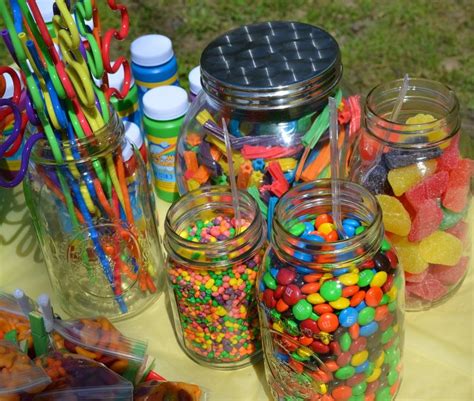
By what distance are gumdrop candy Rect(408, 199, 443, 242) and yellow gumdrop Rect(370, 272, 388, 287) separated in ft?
0.39

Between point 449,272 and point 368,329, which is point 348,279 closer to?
point 368,329

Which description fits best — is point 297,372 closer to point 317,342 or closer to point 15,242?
point 317,342

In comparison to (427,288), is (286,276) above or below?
above

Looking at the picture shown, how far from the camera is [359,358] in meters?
0.65

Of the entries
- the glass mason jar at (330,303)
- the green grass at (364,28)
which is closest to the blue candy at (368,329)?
the glass mason jar at (330,303)

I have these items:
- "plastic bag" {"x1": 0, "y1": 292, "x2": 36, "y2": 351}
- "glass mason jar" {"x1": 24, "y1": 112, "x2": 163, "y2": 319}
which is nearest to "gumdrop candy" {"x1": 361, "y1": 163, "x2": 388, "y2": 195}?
"glass mason jar" {"x1": 24, "y1": 112, "x2": 163, "y2": 319}

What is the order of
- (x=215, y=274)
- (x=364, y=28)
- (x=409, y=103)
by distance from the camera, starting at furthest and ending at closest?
(x=364, y=28) < (x=409, y=103) < (x=215, y=274)

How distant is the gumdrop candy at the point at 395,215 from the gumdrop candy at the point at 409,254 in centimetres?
2

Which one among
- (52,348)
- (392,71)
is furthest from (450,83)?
(52,348)

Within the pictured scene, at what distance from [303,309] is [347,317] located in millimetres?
38

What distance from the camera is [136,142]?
2.95 ft

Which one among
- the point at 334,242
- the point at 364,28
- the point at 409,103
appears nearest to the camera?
the point at 334,242

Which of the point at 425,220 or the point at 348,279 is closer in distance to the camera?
the point at 348,279

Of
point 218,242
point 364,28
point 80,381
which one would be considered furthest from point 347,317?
point 364,28
